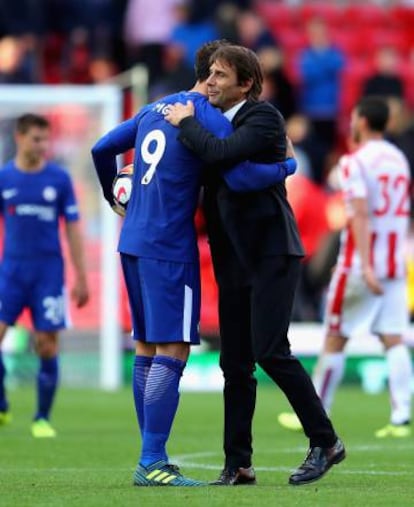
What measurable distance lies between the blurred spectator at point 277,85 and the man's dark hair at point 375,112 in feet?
31.6

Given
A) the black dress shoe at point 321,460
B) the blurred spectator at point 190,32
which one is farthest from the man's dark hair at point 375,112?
the blurred spectator at point 190,32

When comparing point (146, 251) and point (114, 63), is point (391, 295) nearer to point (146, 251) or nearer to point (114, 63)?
point (146, 251)

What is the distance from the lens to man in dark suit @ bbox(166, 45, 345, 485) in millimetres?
7941

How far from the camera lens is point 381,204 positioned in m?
12.2

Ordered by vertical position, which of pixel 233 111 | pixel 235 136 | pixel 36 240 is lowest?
pixel 36 240

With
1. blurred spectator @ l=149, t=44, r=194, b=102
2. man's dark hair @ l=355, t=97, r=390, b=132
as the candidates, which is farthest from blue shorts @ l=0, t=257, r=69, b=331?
blurred spectator @ l=149, t=44, r=194, b=102

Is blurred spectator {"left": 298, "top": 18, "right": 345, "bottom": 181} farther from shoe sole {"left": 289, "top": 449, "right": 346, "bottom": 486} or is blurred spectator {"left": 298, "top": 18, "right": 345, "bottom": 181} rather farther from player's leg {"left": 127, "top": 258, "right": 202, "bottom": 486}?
player's leg {"left": 127, "top": 258, "right": 202, "bottom": 486}

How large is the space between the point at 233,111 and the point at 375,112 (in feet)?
13.4

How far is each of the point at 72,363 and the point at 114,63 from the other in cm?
629

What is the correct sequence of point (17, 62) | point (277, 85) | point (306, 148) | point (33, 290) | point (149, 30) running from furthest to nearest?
point (149, 30) → point (277, 85) → point (306, 148) → point (17, 62) → point (33, 290)

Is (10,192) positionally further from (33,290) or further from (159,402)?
(159,402)

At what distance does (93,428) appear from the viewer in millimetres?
12617

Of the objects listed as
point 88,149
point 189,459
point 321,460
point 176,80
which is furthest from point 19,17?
point 321,460

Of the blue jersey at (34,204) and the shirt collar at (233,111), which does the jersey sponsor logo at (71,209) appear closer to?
the blue jersey at (34,204)
